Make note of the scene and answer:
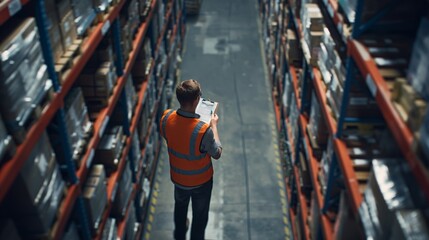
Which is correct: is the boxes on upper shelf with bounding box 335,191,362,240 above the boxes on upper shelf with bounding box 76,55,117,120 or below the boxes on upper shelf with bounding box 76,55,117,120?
below

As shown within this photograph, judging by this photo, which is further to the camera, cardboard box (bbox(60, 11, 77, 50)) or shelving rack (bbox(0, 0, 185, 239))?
cardboard box (bbox(60, 11, 77, 50))

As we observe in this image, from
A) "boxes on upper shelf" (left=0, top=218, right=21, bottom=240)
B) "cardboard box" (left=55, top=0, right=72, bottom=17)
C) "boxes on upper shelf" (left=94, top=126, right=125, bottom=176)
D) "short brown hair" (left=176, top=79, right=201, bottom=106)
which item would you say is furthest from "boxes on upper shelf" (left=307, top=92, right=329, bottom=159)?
"boxes on upper shelf" (left=0, top=218, right=21, bottom=240)

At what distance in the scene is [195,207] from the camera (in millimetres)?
4871

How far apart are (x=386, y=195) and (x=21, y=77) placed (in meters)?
2.45

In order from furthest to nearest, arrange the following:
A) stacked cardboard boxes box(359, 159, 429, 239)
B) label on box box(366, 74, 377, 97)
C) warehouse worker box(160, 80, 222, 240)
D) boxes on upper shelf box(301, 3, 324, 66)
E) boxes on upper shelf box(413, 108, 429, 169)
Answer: boxes on upper shelf box(301, 3, 324, 66)
warehouse worker box(160, 80, 222, 240)
label on box box(366, 74, 377, 97)
stacked cardboard boxes box(359, 159, 429, 239)
boxes on upper shelf box(413, 108, 429, 169)

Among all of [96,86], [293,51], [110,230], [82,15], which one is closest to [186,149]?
[96,86]

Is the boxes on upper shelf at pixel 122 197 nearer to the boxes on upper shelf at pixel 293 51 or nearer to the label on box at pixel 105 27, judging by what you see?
the label on box at pixel 105 27

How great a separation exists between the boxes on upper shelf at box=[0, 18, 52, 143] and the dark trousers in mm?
2112

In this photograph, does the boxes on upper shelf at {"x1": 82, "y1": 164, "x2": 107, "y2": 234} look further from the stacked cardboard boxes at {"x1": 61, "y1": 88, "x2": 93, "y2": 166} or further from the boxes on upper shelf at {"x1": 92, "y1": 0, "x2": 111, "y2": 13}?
the boxes on upper shelf at {"x1": 92, "y1": 0, "x2": 111, "y2": 13}

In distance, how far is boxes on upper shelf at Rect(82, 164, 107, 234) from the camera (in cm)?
410

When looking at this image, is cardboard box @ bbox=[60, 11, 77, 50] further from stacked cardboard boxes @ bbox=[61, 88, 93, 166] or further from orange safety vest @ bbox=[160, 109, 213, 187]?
orange safety vest @ bbox=[160, 109, 213, 187]

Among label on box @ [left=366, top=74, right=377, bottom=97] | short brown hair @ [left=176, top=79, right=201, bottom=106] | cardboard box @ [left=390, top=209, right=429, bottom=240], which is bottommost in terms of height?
short brown hair @ [left=176, top=79, right=201, bottom=106]

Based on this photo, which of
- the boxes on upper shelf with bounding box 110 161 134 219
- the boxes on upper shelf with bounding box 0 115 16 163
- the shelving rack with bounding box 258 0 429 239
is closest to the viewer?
the boxes on upper shelf with bounding box 0 115 16 163

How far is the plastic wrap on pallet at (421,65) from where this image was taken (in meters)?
2.60
